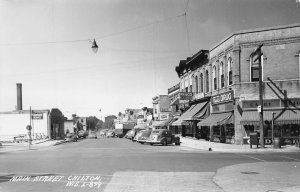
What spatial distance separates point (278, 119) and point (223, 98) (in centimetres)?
648

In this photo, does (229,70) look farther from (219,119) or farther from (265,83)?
(219,119)

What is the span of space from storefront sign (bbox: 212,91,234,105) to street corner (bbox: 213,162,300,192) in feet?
61.3

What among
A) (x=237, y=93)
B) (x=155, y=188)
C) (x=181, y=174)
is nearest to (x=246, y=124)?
(x=237, y=93)

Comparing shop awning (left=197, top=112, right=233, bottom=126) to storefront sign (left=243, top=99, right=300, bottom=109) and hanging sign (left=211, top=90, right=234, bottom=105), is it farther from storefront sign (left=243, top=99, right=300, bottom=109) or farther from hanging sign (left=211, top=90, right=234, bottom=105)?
storefront sign (left=243, top=99, right=300, bottom=109)

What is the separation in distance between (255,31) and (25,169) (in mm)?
24318

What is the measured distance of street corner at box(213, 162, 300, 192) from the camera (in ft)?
38.5

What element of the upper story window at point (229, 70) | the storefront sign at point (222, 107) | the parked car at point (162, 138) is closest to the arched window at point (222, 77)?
the upper story window at point (229, 70)

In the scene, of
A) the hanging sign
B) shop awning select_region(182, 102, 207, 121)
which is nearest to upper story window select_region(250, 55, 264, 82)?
the hanging sign

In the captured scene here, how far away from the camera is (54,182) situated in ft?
43.3

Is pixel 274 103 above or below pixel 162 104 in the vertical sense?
below

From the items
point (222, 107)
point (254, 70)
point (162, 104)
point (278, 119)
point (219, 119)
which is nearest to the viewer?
point (278, 119)

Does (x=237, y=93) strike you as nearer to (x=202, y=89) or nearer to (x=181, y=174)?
(x=202, y=89)

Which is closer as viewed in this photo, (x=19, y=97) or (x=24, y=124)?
(x=24, y=124)

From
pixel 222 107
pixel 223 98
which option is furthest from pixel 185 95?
pixel 223 98
